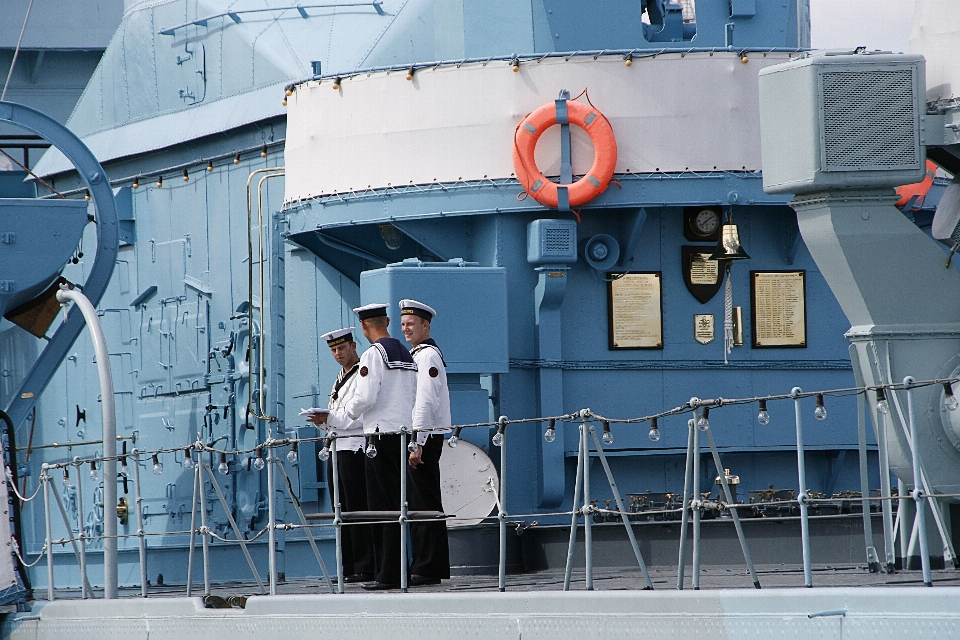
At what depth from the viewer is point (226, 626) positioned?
25.1 feet

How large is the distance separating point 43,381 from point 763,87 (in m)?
8.04

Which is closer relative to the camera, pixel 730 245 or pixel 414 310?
pixel 414 310

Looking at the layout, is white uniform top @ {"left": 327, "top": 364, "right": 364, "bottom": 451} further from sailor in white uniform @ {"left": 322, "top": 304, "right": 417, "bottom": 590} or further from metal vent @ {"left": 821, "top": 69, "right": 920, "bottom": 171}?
metal vent @ {"left": 821, "top": 69, "right": 920, "bottom": 171}

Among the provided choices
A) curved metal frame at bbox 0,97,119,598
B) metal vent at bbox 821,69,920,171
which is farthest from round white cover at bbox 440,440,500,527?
curved metal frame at bbox 0,97,119,598

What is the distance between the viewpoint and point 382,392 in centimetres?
796

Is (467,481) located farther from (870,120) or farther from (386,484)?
(870,120)

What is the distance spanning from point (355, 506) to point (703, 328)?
3.57 m

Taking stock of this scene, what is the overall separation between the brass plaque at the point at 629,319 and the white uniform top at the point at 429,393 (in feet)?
10.3

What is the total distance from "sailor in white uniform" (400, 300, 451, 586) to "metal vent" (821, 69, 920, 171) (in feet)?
7.72

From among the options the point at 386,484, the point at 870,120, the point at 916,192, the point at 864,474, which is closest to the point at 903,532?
the point at 864,474

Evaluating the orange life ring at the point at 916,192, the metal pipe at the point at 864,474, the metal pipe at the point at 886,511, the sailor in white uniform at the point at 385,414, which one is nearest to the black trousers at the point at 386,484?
the sailor in white uniform at the point at 385,414

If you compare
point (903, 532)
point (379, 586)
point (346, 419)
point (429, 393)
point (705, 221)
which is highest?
point (705, 221)

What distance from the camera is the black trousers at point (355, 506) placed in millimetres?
8273

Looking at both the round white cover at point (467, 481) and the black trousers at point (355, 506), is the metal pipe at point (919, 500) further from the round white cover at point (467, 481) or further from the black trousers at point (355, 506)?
the round white cover at point (467, 481)
